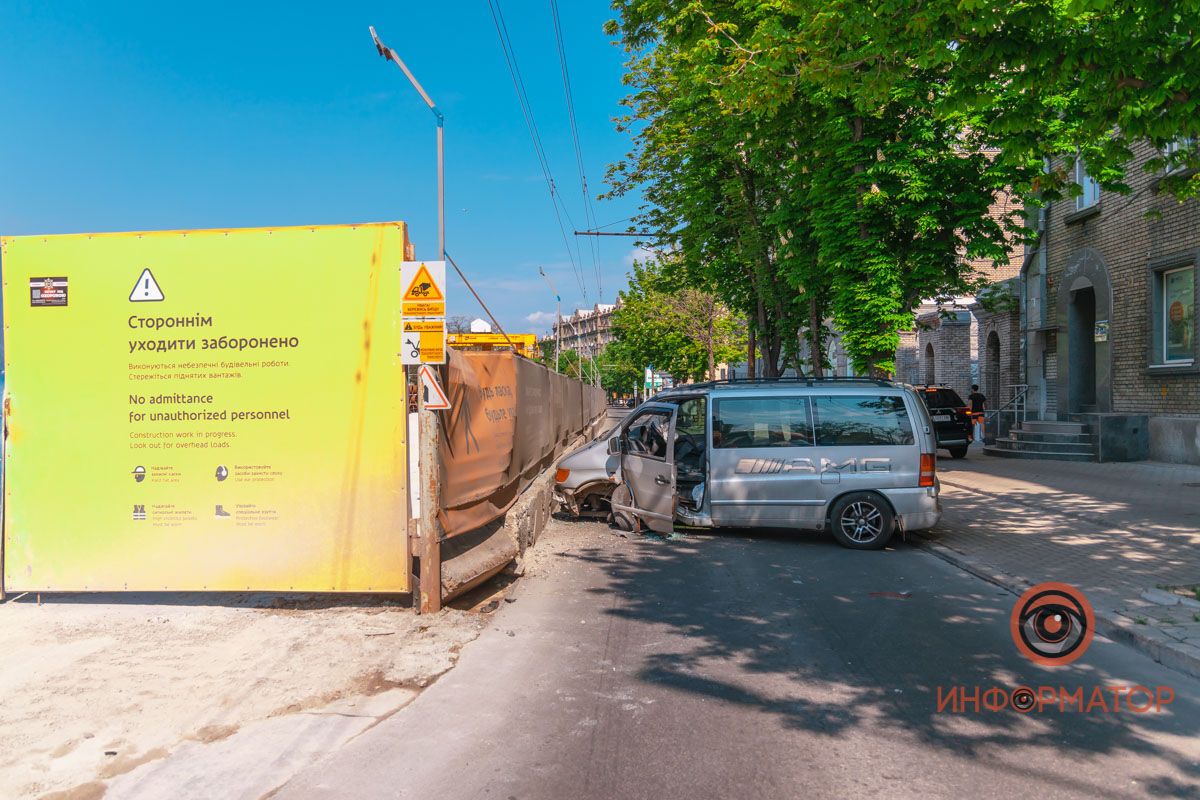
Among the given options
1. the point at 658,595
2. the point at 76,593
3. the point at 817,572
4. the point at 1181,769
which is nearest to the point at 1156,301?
the point at 817,572

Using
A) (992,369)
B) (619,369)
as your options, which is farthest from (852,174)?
(619,369)

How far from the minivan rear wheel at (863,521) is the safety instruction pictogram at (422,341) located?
548cm

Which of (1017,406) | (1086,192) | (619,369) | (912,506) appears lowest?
(912,506)

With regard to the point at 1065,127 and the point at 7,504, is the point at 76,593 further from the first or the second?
the point at 1065,127

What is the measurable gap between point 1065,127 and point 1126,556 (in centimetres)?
788

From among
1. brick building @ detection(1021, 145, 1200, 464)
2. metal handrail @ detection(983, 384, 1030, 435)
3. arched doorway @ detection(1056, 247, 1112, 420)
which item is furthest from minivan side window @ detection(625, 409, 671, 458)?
metal handrail @ detection(983, 384, 1030, 435)

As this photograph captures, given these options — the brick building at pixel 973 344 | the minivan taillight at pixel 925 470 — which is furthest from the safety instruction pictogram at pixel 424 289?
the brick building at pixel 973 344

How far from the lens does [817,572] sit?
8.38 metres

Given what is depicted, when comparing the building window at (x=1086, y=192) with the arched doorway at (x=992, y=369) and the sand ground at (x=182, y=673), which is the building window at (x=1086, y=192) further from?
the sand ground at (x=182, y=673)

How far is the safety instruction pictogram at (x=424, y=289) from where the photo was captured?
256 inches

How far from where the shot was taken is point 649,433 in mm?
10711

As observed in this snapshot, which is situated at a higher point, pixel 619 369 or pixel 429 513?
pixel 619 369

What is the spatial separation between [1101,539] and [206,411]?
31.1ft

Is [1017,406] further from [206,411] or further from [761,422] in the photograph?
[206,411]
